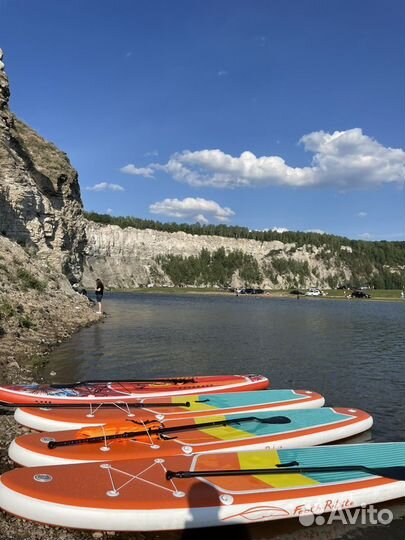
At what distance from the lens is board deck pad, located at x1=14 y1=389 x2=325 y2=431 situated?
369 inches

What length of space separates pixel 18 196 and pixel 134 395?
25.5m

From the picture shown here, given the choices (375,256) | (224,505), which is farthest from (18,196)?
(375,256)

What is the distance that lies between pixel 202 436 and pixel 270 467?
68.3 inches

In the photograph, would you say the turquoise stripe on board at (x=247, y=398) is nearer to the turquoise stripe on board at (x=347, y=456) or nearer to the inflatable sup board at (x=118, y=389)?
the inflatable sup board at (x=118, y=389)

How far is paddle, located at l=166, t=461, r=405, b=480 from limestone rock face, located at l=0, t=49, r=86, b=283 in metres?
28.4

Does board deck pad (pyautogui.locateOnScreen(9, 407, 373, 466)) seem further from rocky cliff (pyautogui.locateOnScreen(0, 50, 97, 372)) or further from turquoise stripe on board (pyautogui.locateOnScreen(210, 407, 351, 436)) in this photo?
rocky cliff (pyautogui.locateOnScreen(0, 50, 97, 372))

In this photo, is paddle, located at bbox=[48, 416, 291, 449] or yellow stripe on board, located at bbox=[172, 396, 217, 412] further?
yellow stripe on board, located at bbox=[172, 396, 217, 412]

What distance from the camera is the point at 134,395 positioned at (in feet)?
37.1

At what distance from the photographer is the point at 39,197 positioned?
3666cm

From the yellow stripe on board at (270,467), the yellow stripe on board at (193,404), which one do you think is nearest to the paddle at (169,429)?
the yellow stripe on board at (193,404)

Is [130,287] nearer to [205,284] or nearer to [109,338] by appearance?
[205,284]

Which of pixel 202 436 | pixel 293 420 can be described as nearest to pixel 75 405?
pixel 202 436

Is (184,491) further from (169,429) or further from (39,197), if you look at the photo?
(39,197)

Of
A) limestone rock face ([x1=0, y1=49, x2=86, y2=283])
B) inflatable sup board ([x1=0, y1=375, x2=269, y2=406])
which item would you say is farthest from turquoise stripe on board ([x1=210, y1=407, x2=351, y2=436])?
limestone rock face ([x1=0, y1=49, x2=86, y2=283])
